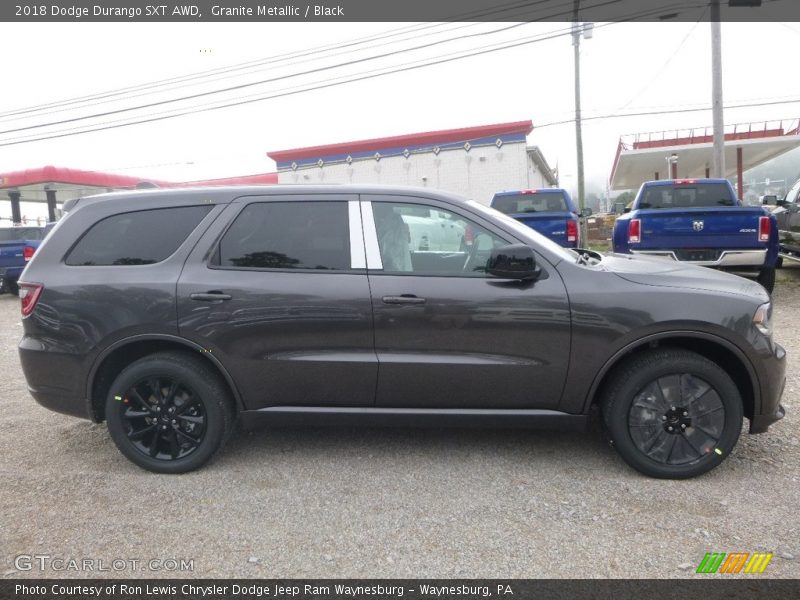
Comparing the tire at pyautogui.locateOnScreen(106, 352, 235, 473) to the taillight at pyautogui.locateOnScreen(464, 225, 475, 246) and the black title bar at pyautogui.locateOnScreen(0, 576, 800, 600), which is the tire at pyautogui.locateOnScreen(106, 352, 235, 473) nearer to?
the black title bar at pyautogui.locateOnScreen(0, 576, 800, 600)

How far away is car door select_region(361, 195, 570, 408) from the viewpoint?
328 centimetres

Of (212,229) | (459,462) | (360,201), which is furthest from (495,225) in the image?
(212,229)

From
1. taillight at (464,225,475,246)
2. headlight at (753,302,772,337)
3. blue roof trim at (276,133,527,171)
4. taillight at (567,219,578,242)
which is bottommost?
headlight at (753,302,772,337)

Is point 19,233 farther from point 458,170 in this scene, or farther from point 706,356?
point 458,170

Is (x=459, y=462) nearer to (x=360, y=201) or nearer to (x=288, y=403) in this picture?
(x=288, y=403)

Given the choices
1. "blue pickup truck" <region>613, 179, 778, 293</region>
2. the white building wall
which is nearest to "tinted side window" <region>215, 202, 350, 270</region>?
"blue pickup truck" <region>613, 179, 778, 293</region>

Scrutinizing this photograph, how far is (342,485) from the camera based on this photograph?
337cm

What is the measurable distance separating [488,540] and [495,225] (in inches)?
70.9

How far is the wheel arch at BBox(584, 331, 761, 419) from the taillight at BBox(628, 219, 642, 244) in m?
5.37

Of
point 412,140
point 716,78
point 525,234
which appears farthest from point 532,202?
point 412,140

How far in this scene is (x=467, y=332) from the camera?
10.8 ft

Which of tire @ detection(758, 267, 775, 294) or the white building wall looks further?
the white building wall

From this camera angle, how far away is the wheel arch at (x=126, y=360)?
11.3 feet

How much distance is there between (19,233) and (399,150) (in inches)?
648
